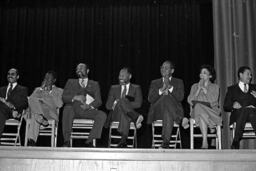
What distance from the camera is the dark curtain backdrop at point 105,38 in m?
8.55

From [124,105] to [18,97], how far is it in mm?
1410

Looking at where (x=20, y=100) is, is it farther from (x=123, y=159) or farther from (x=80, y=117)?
(x=123, y=159)

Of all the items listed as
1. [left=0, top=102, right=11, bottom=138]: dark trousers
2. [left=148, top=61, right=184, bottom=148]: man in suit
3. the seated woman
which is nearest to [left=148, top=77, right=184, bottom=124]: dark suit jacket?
[left=148, top=61, right=184, bottom=148]: man in suit

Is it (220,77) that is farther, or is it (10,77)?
(220,77)

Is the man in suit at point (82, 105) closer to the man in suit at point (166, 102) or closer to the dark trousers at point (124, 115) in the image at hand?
the dark trousers at point (124, 115)

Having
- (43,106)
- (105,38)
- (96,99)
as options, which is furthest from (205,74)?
(105,38)

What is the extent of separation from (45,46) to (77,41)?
0.66 m

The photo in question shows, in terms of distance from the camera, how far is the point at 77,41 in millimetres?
8844

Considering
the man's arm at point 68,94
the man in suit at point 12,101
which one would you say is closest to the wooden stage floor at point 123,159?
the man in suit at point 12,101

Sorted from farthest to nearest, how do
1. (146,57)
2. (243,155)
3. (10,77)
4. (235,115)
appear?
(146,57), (10,77), (235,115), (243,155)

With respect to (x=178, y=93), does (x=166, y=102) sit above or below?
below

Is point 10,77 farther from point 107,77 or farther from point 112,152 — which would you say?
point 107,77

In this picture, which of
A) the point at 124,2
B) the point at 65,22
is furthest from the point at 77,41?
the point at 124,2

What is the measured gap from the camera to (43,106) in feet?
18.0
